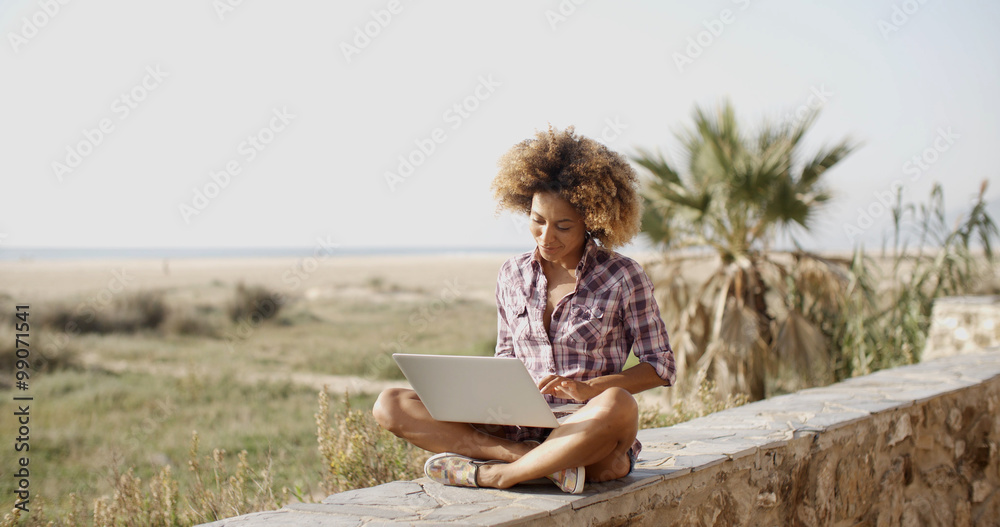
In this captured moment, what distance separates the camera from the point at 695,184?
24.1ft

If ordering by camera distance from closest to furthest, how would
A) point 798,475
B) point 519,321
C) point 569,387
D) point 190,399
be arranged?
point 569,387 < point 519,321 < point 798,475 < point 190,399

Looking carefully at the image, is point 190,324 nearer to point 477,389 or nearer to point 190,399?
point 190,399

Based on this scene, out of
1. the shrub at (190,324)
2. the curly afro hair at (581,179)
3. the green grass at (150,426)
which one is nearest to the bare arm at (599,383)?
the curly afro hair at (581,179)

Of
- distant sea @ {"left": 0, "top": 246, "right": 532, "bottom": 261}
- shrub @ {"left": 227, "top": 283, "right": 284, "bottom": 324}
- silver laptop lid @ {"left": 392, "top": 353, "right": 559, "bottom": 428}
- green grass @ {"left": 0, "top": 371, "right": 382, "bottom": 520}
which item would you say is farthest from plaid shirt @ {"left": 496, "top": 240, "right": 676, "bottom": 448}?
distant sea @ {"left": 0, "top": 246, "right": 532, "bottom": 261}

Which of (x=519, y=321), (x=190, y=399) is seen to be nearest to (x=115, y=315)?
(x=190, y=399)

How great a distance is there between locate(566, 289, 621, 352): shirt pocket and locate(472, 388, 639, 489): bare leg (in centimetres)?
24

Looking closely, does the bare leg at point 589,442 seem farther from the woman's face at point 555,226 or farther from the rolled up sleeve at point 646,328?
the woman's face at point 555,226

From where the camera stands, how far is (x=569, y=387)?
2.15m

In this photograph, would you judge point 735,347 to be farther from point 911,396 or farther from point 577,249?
point 577,249

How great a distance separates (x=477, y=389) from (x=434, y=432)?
0.34 metres

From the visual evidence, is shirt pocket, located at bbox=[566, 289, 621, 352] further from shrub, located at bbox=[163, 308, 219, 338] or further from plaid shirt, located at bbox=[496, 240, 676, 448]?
shrub, located at bbox=[163, 308, 219, 338]

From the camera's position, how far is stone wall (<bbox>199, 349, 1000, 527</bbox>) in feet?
6.78

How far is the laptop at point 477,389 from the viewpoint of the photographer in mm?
1988

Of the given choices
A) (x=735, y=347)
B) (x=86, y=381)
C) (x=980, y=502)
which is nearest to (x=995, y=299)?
(x=735, y=347)
